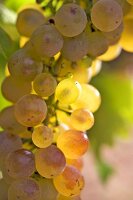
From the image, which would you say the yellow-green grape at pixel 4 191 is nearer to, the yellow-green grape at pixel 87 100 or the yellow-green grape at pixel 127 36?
the yellow-green grape at pixel 87 100

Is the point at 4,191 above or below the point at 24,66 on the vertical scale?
below

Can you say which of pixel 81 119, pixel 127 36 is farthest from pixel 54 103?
pixel 127 36

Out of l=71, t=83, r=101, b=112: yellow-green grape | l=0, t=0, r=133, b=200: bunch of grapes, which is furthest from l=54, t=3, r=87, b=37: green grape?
l=71, t=83, r=101, b=112: yellow-green grape

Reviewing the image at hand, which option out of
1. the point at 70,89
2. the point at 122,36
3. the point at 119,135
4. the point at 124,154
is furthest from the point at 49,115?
the point at 124,154

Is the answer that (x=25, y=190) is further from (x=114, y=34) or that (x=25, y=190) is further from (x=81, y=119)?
(x=114, y=34)

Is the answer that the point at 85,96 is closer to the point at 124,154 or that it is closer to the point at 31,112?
the point at 31,112

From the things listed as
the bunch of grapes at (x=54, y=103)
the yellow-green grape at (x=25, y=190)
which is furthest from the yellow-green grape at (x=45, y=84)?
the yellow-green grape at (x=25, y=190)

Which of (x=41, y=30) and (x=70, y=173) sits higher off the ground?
→ (x=41, y=30)

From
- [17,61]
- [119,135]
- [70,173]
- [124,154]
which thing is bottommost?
[124,154]
